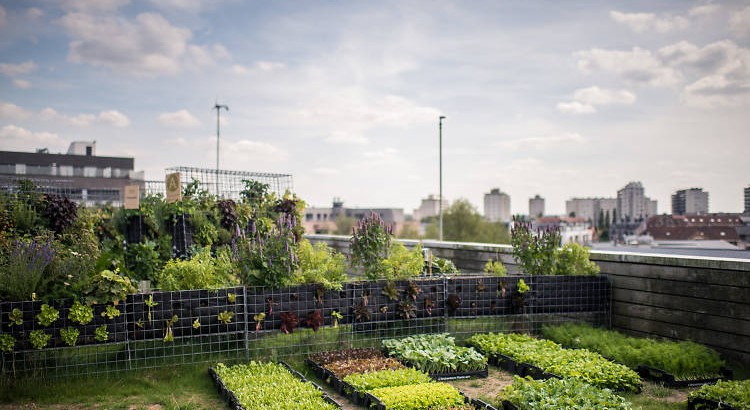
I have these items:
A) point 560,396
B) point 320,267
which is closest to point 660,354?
point 560,396

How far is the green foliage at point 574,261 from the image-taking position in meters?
7.30

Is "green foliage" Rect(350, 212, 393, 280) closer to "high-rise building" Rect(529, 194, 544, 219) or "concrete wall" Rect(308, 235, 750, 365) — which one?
"concrete wall" Rect(308, 235, 750, 365)

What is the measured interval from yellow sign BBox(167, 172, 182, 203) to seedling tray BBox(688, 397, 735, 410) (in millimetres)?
7621

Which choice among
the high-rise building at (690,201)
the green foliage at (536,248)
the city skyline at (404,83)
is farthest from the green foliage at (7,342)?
the high-rise building at (690,201)

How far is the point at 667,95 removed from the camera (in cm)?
1284

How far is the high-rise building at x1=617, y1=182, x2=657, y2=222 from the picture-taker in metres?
17.6

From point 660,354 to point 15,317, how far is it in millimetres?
5968

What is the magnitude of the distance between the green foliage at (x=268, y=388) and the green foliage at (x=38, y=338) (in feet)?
4.94

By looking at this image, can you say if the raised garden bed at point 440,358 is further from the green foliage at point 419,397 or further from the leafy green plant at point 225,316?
the leafy green plant at point 225,316

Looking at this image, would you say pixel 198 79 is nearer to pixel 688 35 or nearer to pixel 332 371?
pixel 688 35

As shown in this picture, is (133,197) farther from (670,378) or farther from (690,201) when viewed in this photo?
(690,201)

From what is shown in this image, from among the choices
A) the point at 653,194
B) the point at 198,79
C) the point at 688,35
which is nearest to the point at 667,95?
the point at 688,35

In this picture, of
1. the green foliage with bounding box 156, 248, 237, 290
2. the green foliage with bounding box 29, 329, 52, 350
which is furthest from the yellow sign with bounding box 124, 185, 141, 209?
the green foliage with bounding box 29, 329, 52, 350

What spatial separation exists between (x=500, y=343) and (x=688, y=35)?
25.6ft
